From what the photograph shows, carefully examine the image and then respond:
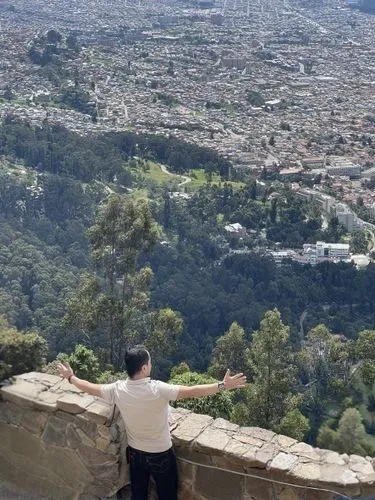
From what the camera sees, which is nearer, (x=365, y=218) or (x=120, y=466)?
(x=120, y=466)

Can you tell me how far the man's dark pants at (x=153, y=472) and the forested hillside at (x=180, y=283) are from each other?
106 centimetres

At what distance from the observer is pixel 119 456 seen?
3.87 meters

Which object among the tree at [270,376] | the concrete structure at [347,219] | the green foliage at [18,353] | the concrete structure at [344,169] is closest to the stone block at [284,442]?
the green foliage at [18,353]

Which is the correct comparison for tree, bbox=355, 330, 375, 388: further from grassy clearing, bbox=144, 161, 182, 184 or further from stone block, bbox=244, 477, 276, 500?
grassy clearing, bbox=144, 161, 182, 184

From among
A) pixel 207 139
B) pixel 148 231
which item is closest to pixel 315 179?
pixel 207 139

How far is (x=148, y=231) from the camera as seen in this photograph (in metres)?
11.0

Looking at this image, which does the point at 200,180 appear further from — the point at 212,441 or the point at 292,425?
the point at 212,441

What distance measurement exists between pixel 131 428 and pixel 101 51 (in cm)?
6427

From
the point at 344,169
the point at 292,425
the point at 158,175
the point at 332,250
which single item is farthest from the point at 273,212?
Result: the point at 292,425

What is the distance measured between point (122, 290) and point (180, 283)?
39.0ft

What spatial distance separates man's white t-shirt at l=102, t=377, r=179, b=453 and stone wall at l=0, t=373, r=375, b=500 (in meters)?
0.23

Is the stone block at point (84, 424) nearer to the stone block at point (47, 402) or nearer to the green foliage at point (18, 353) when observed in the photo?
the stone block at point (47, 402)

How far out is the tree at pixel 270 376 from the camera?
10023mm

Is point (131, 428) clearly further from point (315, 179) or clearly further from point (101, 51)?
point (101, 51)
